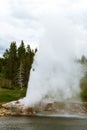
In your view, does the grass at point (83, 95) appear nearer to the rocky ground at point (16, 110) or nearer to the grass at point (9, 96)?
the grass at point (9, 96)

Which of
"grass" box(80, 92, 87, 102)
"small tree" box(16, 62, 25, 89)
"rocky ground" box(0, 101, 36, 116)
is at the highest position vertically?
"small tree" box(16, 62, 25, 89)

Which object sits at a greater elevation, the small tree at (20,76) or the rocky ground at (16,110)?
the small tree at (20,76)

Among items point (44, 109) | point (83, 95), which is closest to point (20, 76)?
point (83, 95)

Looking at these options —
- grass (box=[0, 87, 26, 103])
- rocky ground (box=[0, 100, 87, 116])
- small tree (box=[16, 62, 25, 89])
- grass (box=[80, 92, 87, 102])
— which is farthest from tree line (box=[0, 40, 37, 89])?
rocky ground (box=[0, 100, 87, 116])

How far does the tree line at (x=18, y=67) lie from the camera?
457 ft

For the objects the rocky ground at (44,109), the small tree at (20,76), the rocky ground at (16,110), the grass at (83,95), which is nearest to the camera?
the rocky ground at (16,110)

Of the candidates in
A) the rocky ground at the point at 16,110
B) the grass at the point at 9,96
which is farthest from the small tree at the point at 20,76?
the rocky ground at the point at 16,110

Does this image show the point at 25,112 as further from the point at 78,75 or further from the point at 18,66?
the point at 18,66

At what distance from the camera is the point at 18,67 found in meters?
148

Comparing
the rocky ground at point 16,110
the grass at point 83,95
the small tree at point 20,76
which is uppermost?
the small tree at point 20,76

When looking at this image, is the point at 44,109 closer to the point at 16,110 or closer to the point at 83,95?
the point at 16,110

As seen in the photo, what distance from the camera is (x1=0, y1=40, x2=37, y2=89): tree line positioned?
139250 millimetres

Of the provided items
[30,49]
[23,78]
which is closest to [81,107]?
[23,78]

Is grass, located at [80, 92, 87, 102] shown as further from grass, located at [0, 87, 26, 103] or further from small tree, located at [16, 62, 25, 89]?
small tree, located at [16, 62, 25, 89]
